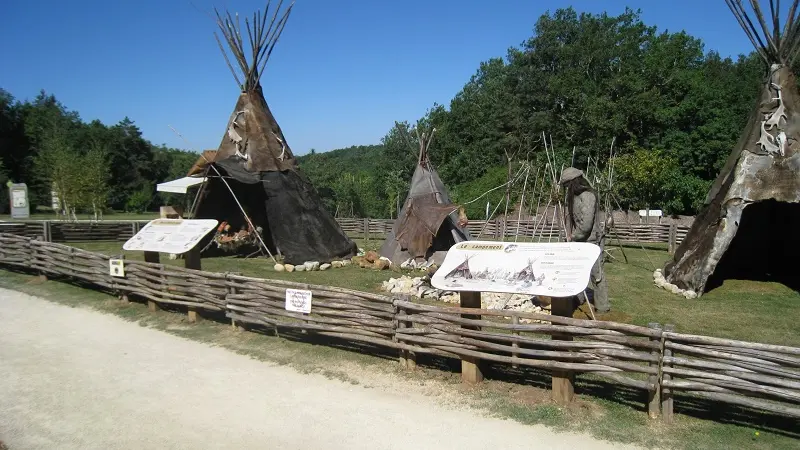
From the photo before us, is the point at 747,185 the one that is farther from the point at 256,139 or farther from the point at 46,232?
the point at 46,232

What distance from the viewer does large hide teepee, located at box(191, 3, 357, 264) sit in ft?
42.6

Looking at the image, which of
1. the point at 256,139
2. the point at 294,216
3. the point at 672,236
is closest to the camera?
the point at 294,216

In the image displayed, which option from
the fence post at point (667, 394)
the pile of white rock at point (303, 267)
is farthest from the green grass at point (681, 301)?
the fence post at point (667, 394)

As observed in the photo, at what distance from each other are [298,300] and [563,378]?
329cm

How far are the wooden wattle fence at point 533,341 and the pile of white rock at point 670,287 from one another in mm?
4076

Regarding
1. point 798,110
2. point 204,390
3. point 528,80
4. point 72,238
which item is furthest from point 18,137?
point 798,110

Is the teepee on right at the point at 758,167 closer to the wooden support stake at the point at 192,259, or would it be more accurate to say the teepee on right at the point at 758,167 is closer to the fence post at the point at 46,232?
the wooden support stake at the point at 192,259

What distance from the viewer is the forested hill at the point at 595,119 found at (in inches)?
1015

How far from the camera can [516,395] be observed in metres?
5.38

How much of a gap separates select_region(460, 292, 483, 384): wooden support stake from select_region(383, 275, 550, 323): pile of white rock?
2.18 m

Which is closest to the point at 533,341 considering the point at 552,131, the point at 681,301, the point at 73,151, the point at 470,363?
the point at 470,363

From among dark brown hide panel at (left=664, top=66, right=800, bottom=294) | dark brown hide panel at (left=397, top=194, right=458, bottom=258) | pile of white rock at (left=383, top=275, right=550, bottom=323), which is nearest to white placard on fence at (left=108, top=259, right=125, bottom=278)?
pile of white rock at (left=383, top=275, right=550, bottom=323)

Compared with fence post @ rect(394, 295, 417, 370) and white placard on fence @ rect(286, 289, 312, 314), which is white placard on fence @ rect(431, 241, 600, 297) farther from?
white placard on fence @ rect(286, 289, 312, 314)

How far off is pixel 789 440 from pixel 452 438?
259 cm
